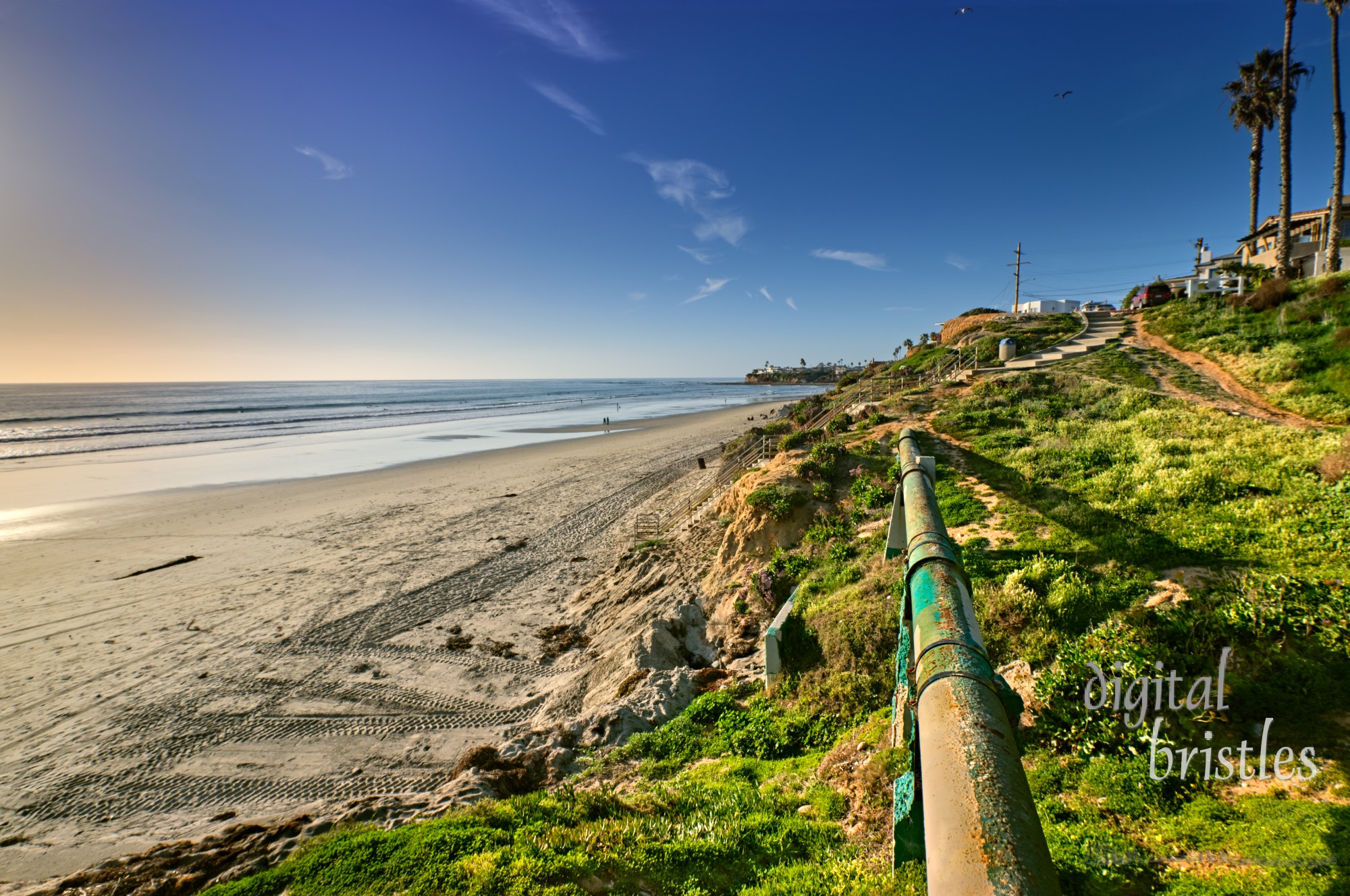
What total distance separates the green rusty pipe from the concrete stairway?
25943 mm

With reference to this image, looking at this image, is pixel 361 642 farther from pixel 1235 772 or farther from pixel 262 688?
pixel 1235 772

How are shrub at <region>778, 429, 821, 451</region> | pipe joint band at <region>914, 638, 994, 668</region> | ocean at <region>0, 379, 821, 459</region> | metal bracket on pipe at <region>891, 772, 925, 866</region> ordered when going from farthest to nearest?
1. ocean at <region>0, 379, 821, 459</region>
2. shrub at <region>778, 429, 821, 451</region>
3. metal bracket on pipe at <region>891, 772, 925, 866</region>
4. pipe joint band at <region>914, 638, 994, 668</region>

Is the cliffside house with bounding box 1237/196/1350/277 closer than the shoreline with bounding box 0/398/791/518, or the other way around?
the shoreline with bounding box 0/398/791/518

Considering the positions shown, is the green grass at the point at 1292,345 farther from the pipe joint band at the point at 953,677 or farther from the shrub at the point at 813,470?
the pipe joint band at the point at 953,677

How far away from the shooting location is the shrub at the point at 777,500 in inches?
499

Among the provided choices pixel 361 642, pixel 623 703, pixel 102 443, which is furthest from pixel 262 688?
pixel 102 443

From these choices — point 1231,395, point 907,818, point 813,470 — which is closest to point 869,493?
point 813,470

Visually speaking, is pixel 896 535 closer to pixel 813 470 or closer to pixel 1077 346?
pixel 813 470

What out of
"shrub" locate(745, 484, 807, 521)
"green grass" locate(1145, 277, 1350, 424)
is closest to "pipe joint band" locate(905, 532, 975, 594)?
"shrub" locate(745, 484, 807, 521)

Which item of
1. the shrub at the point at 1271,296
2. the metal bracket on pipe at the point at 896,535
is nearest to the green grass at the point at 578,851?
the metal bracket on pipe at the point at 896,535

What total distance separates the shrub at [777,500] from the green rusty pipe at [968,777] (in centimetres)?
962

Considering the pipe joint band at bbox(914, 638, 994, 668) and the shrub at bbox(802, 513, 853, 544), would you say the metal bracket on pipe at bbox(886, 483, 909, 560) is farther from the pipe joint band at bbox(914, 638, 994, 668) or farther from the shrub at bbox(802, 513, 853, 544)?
the pipe joint band at bbox(914, 638, 994, 668)

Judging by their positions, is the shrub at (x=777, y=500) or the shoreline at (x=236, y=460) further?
the shoreline at (x=236, y=460)

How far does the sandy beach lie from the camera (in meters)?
7.76
